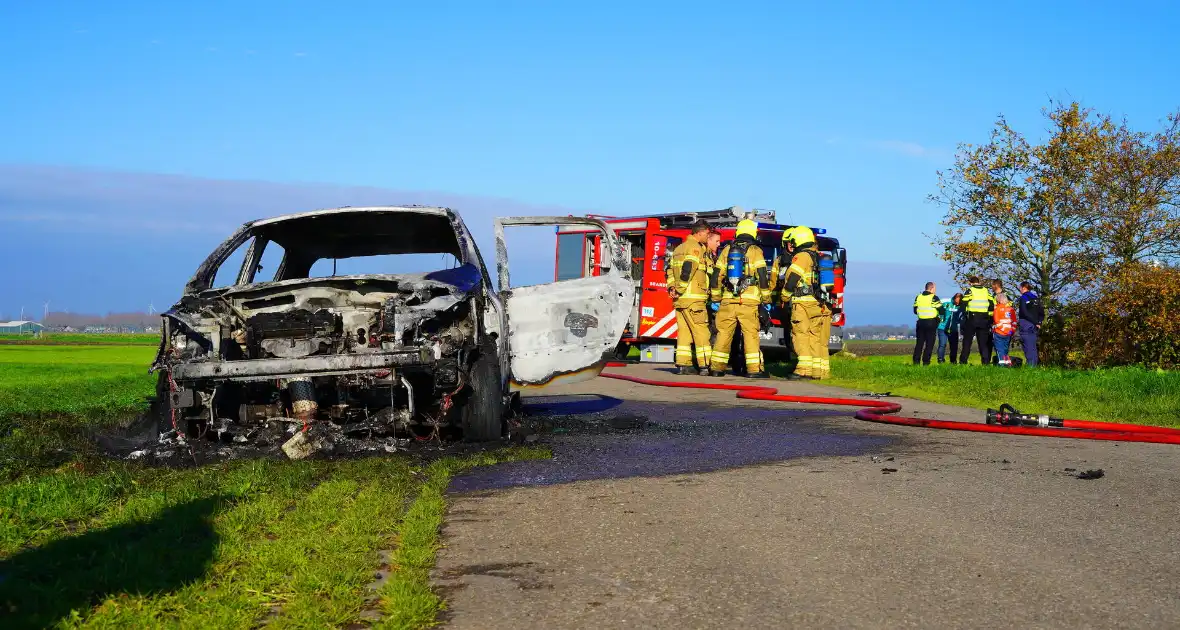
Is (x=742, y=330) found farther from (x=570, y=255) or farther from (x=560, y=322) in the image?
(x=560, y=322)

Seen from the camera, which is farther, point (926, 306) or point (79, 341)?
point (79, 341)

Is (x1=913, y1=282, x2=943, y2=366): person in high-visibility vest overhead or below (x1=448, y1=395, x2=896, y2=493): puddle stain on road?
overhead

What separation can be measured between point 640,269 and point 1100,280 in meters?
8.30

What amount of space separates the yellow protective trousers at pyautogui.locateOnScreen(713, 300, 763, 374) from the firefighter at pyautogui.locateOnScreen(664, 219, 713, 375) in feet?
1.27

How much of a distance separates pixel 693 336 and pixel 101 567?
46.0 ft

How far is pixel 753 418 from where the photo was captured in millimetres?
10422

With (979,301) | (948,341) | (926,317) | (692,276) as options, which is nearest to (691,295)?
(692,276)

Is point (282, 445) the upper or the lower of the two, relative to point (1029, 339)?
lower

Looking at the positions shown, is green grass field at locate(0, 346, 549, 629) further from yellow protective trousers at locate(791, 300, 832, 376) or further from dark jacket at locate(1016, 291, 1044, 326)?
dark jacket at locate(1016, 291, 1044, 326)

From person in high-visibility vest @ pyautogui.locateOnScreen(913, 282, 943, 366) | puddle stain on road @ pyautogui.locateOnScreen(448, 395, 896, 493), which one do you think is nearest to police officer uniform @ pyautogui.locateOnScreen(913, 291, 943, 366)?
person in high-visibility vest @ pyautogui.locateOnScreen(913, 282, 943, 366)

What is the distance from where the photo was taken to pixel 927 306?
67.6 feet

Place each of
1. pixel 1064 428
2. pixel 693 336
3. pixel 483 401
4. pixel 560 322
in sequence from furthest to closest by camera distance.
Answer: pixel 693 336 < pixel 1064 428 < pixel 560 322 < pixel 483 401

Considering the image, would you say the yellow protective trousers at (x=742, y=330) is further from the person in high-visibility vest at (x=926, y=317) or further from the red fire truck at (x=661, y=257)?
the person in high-visibility vest at (x=926, y=317)

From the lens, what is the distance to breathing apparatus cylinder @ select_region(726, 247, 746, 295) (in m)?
16.8
